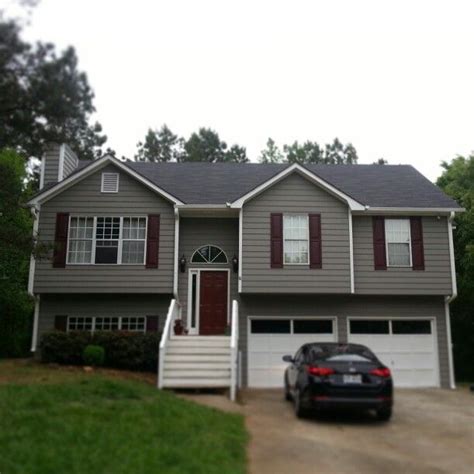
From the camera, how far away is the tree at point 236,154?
50.7 metres

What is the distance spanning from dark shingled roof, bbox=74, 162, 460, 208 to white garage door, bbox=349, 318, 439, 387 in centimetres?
387

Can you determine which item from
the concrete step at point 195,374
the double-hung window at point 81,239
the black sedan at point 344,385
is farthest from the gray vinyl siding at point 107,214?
the black sedan at point 344,385

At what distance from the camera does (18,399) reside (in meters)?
9.17

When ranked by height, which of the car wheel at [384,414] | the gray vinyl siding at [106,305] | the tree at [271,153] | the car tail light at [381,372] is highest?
the tree at [271,153]

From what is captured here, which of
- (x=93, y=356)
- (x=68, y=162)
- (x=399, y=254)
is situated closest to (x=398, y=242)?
(x=399, y=254)

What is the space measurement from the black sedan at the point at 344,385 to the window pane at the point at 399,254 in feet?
23.3

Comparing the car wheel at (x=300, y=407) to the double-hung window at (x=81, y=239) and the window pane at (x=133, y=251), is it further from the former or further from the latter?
the double-hung window at (x=81, y=239)

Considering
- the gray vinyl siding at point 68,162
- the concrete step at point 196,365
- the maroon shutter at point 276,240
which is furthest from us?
the gray vinyl siding at point 68,162

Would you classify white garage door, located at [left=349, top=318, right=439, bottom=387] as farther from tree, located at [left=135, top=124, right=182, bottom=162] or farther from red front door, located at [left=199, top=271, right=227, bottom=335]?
tree, located at [left=135, top=124, right=182, bottom=162]

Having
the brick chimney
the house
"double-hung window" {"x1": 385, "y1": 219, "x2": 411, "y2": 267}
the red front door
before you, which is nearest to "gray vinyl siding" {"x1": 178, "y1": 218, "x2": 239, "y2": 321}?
the house

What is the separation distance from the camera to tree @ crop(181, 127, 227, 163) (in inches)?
1996

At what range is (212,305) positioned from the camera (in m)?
16.8

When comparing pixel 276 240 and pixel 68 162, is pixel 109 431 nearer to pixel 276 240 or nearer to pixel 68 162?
pixel 276 240

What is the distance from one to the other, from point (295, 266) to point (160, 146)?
39.3 m
